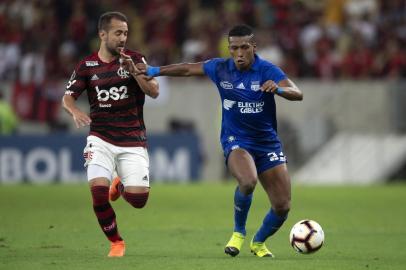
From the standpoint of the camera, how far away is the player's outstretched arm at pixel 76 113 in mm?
10859

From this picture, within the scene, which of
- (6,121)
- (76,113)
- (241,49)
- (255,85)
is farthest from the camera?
(6,121)

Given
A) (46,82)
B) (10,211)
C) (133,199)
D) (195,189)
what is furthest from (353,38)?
(133,199)

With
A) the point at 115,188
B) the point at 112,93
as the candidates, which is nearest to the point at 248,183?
the point at 112,93

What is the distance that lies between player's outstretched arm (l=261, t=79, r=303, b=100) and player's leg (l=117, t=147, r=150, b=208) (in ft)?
5.58

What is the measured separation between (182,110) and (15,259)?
16.9 metres

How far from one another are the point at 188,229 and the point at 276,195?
412 cm

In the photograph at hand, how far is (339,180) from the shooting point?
89.5 feet

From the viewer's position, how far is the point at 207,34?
27.7 m

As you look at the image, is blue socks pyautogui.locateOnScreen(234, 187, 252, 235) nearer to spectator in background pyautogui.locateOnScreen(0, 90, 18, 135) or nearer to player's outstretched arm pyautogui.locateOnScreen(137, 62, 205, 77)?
player's outstretched arm pyautogui.locateOnScreen(137, 62, 205, 77)

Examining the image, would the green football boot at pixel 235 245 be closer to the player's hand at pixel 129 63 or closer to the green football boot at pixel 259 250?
the green football boot at pixel 259 250

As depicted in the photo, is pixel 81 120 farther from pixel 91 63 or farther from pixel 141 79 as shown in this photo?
pixel 91 63

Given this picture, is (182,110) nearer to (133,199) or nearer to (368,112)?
(368,112)

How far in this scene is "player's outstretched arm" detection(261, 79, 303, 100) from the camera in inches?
424

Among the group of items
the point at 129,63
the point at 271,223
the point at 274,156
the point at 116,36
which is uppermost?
the point at 116,36
